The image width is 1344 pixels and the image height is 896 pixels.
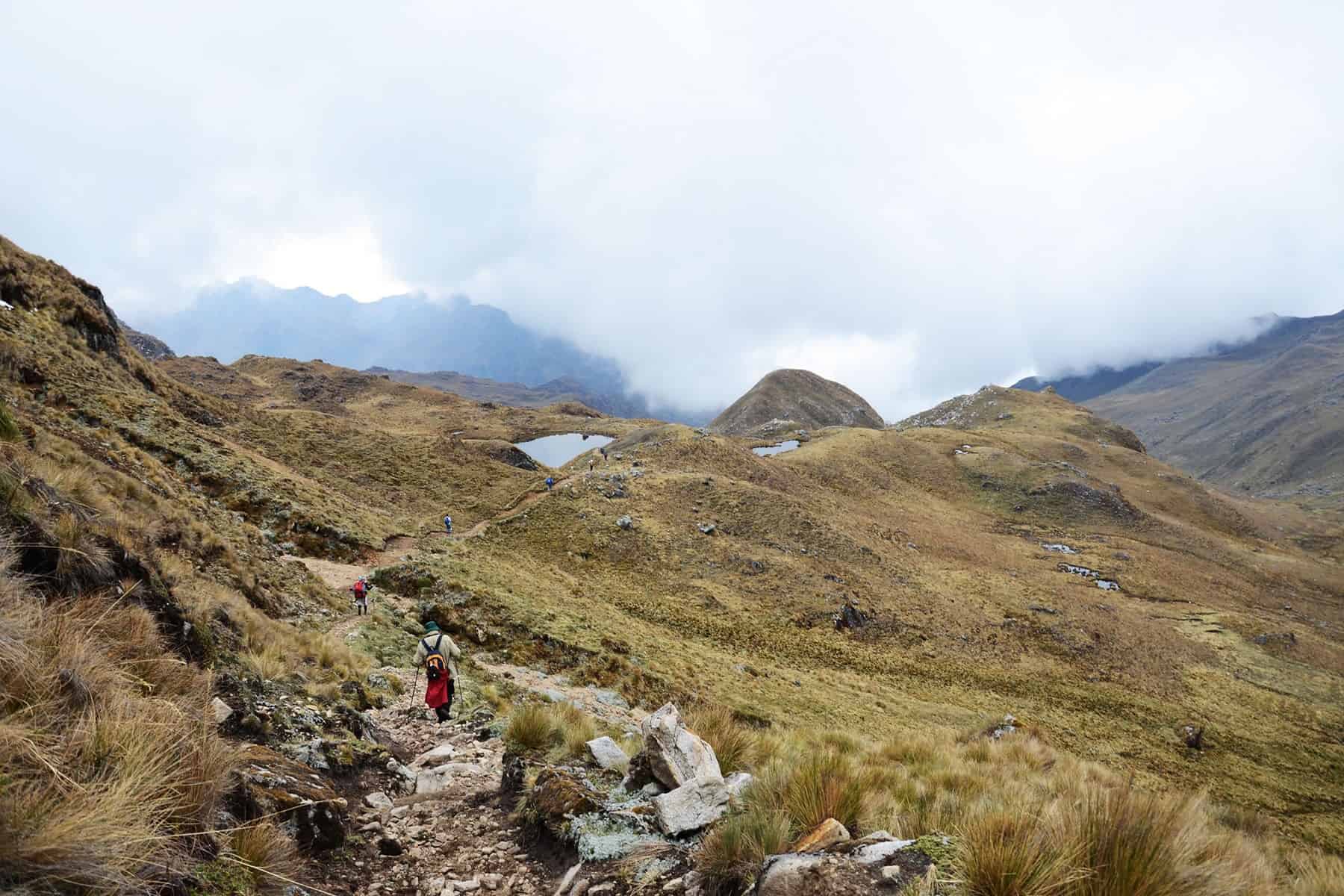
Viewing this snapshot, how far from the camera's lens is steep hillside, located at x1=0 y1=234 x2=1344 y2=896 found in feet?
11.4

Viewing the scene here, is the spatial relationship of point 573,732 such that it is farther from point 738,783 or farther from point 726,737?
point 738,783

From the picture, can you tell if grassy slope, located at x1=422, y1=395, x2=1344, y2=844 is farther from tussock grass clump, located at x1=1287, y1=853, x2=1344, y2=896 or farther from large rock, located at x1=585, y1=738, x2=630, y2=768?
tussock grass clump, located at x1=1287, y1=853, x2=1344, y2=896

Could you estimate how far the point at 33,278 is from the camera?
26.7 metres

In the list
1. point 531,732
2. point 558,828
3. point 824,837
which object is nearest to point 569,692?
point 531,732

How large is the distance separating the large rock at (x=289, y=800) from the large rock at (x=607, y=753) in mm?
2872

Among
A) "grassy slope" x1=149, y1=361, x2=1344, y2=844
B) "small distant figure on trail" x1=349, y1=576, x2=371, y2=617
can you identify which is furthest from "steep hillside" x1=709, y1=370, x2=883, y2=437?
"small distant figure on trail" x1=349, y1=576, x2=371, y2=617

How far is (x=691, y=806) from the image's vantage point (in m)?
4.98

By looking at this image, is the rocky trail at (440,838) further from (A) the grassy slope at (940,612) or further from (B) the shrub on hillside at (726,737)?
(A) the grassy slope at (940,612)

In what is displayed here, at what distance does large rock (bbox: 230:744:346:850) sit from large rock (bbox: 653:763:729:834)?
277cm

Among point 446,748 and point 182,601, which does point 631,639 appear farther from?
point 182,601

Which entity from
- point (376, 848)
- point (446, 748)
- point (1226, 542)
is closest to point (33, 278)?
point (446, 748)

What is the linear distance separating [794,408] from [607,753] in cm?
11796

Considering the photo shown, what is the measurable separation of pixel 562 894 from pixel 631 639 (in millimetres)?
16647

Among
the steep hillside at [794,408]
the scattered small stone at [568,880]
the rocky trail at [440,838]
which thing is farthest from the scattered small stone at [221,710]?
the steep hillside at [794,408]
